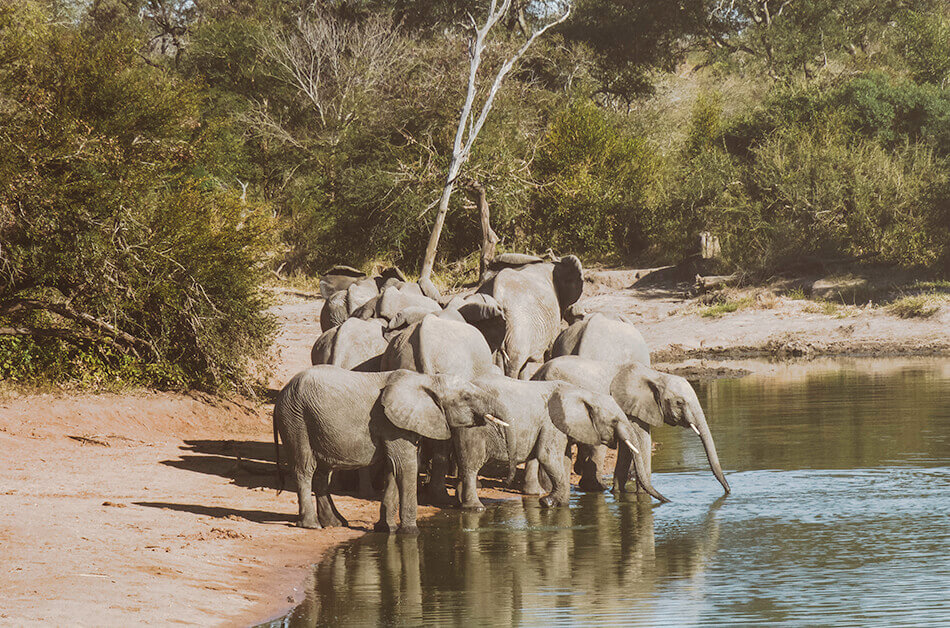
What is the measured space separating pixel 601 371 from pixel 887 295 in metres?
17.4

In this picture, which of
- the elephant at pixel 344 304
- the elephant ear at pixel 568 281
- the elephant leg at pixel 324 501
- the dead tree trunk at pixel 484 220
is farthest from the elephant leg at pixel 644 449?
the dead tree trunk at pixel 484 220

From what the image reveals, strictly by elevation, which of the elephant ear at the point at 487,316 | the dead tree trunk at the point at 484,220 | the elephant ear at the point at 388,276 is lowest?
the elephant ear at the point at 487,316

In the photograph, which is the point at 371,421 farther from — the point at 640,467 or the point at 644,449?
the point at 644,449

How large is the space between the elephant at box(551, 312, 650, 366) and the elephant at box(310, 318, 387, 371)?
6.72 ft

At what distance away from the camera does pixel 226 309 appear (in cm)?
1683

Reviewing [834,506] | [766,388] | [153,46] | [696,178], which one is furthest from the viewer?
[153,46]

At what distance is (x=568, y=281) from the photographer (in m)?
16.4

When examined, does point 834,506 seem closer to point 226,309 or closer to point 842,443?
point 842,443

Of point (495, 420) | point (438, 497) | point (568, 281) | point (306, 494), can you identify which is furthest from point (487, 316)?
point (306, 494)

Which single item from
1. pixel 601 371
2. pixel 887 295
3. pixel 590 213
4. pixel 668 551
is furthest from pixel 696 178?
pixel 668 551

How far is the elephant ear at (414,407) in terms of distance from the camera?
33.0 feet

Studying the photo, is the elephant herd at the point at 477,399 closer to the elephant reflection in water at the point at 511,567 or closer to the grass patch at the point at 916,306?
the elephant reflection in water at the point at 511,567

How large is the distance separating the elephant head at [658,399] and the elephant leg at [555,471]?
109 centimetres

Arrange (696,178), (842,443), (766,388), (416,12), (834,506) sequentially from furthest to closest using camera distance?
(416,12), (696,178), (766,388), (842,443), (834,506)
